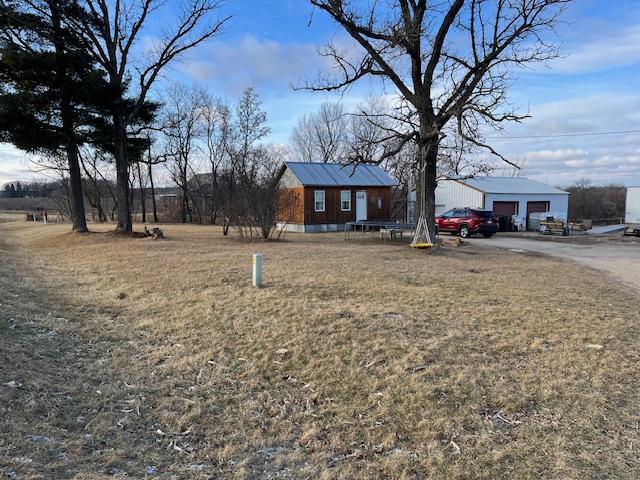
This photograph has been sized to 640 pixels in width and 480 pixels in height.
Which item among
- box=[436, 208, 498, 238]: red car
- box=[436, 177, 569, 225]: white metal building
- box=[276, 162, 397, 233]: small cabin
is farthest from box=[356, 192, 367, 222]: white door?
box=[436, 177, 569, 225]: white metal building

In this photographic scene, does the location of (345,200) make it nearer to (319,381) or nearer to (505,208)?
(505,208)

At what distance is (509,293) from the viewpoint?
28.2 ft

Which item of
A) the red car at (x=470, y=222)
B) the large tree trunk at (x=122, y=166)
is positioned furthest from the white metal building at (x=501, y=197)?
the large tree trunk at (x=122, y=166)

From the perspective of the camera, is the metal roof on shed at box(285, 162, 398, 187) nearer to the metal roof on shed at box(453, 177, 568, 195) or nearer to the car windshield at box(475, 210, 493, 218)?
the car windshield at box(475, 210, 493, 218)

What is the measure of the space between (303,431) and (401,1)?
51.9 feet

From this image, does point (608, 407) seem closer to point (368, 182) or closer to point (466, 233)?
point (466, 233)

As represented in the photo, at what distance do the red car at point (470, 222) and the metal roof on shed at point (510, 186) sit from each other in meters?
8.48

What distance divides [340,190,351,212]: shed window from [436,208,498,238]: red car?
5.80 m

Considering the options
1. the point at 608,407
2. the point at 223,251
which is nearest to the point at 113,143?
the point at 223,251

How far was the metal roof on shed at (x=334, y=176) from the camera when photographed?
2645 centimetres

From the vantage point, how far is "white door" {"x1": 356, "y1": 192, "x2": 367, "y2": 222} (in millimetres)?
28125

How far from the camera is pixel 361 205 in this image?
Result: 2823 cm

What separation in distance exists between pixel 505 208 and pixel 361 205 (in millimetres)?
13804

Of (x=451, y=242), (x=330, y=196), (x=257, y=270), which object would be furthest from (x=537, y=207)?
(x=257, y=270)
